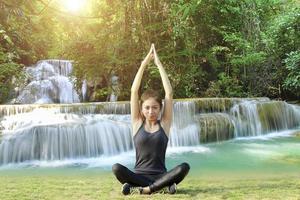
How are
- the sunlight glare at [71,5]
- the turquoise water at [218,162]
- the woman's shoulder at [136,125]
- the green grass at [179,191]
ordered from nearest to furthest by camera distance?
the green grass at [179,191]
the woman's shoulder at [136,125]
the turquoise water at [218,162]
the sunlight glare at [71,5]

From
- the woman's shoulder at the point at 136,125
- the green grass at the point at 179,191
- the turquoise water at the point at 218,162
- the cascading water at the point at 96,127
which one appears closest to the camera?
the green grass at the point at 179,191

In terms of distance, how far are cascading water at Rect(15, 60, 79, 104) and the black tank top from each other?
15.0m

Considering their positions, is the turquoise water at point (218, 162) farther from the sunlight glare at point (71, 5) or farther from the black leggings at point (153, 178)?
the sunlight glare at point (71, 5)

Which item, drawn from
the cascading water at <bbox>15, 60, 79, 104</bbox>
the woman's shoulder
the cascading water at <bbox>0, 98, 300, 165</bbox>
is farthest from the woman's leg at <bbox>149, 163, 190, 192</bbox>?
the cascading water at <bbox>15, 60, 79, 104</bbox>

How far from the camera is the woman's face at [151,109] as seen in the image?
13.5ft

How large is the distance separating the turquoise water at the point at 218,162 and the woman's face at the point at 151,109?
281 cm

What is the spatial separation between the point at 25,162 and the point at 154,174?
245 inches

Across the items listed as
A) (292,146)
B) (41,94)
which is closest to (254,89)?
(292,146)

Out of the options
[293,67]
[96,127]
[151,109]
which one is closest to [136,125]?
[151,109]

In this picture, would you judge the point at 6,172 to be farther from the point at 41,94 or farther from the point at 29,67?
the point at 29,67

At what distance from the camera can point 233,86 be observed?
58.7 feet

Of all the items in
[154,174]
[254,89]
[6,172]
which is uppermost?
[254,89]

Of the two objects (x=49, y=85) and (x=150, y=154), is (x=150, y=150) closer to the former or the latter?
(x=150, y=154)

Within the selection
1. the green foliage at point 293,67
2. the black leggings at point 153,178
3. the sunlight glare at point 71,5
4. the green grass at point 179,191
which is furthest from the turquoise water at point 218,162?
the green foliage at point 293,67
